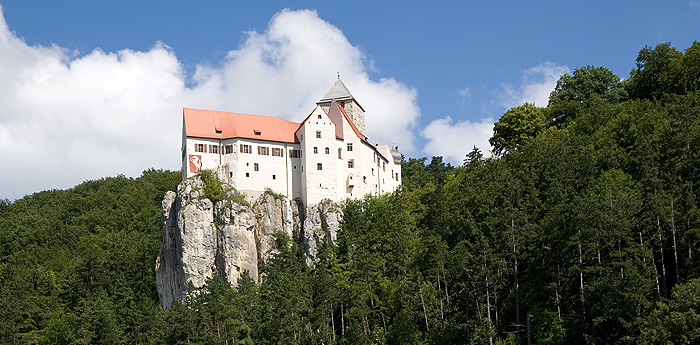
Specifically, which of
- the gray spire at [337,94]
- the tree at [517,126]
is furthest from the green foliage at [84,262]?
the tree at [517,126]

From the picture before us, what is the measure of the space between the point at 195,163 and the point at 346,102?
19.4m

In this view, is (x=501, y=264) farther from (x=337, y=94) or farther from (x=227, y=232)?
(x=337, y=94)

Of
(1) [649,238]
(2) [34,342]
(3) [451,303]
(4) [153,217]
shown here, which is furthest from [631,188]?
(4) [153,217]

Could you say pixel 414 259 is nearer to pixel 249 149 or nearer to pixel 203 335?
pixel 203 335

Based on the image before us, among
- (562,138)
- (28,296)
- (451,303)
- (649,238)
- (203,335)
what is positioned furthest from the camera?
(28,296)

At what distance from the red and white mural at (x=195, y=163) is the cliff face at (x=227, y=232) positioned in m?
1.42

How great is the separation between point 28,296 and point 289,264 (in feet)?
107

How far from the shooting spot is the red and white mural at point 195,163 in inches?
3000

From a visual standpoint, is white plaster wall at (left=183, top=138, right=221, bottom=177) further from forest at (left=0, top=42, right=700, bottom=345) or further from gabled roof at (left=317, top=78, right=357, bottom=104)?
gabled roof at (left=317, top=78, right=357, bottom=104)

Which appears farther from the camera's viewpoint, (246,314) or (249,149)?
(249,149)

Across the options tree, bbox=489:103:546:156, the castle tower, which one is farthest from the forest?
the castle tower

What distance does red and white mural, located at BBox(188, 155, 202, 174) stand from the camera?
250 feet

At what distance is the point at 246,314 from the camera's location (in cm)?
6291

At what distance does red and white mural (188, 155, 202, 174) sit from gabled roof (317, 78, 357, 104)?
53.5 ft
